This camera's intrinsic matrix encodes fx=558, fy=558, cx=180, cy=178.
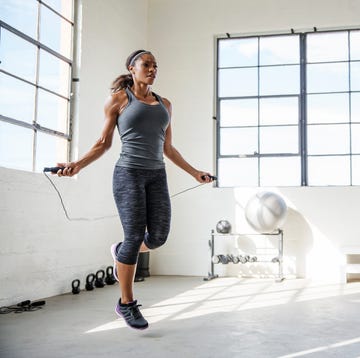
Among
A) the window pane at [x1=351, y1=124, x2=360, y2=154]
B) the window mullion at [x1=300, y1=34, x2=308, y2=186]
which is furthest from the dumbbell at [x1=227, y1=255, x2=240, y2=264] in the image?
the window pane at [x1=351, y1=124, x2=360, y2=154]

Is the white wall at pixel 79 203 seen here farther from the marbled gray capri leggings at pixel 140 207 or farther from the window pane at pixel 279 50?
the marbled gray capri leggings at pixel 140 207

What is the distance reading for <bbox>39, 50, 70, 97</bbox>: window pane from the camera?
516 cm

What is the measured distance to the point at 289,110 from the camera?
710cm

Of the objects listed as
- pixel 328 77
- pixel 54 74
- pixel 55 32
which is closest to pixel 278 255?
pixel 328 77

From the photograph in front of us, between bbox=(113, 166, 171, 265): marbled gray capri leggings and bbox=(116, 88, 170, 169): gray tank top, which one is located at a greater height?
bbox=(116, 88, 170, 169): gray tank top

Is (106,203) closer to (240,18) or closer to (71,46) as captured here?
(71,46)

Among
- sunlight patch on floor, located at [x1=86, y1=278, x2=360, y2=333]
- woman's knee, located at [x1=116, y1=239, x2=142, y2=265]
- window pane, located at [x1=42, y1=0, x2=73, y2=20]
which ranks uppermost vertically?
window pane, located at [x1=42, y1=0, x2=73, y2=20]

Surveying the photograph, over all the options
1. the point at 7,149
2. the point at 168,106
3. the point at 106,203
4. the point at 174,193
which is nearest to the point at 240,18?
the point at 174,193

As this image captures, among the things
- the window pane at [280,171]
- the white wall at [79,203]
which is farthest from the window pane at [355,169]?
the white wall at [79,203]

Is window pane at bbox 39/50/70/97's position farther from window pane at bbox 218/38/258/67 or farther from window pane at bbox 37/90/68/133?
window pane at bbox 218/38/258/67

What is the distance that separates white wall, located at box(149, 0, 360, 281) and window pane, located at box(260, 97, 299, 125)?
68cm

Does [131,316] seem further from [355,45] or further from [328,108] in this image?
[355,45]

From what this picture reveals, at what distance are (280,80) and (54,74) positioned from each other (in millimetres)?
3066

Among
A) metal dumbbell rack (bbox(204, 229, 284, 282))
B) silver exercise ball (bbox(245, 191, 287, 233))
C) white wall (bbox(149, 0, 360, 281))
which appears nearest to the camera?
silver exercise ball (bbox(245, 191, 287, 233))
